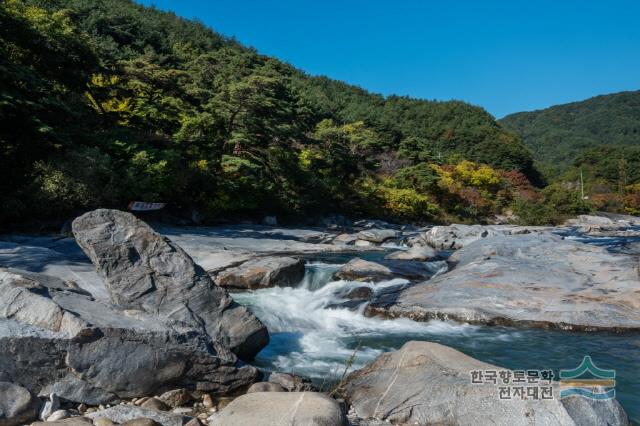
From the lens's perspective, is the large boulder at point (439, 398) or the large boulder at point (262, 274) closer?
the large boulder at point (439, 398)

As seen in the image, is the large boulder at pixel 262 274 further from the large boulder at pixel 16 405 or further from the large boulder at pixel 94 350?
the large boulder at pixel 16 405

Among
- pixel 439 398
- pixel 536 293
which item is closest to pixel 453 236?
pixel 536 293

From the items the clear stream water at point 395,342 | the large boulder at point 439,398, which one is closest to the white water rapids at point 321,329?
the clear stream water at point 395,342

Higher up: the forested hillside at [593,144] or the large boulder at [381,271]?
the forested hillside at [593,144]

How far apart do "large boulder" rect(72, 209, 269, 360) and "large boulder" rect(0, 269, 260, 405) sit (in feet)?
1.40

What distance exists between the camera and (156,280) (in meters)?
5.30

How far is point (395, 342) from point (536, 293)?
3145mm

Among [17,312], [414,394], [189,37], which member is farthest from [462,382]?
[189,37]

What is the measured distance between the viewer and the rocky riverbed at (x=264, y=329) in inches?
147

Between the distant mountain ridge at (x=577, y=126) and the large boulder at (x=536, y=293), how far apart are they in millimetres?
77731

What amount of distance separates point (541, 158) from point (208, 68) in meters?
70.7

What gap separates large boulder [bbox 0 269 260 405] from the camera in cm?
386

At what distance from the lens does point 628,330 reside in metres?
6.95

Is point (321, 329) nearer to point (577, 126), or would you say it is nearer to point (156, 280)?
point (156, 280)
